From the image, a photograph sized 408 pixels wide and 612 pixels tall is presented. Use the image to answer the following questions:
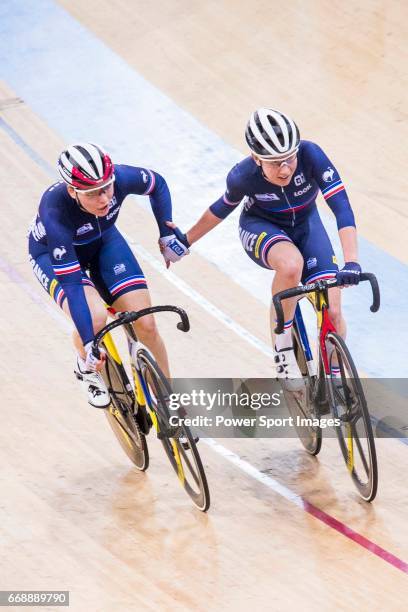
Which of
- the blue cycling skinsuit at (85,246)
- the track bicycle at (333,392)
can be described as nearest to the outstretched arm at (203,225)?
the blue cycling skinsuit at (85,246)

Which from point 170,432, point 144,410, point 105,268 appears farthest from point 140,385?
point 105,268

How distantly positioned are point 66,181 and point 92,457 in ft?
4.91

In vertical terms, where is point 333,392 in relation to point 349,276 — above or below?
below

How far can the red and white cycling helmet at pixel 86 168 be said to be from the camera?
184 inches

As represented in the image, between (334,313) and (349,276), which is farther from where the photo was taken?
(334,313)

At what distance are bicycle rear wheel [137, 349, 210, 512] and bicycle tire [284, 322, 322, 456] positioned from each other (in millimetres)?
617

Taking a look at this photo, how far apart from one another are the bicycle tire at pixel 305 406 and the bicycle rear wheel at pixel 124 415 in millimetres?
758

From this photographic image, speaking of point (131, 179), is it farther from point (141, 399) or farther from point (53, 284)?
point (141, 399)

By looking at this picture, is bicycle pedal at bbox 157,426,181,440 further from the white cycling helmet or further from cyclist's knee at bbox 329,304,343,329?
the white cycling helmet

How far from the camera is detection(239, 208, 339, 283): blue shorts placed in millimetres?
5055

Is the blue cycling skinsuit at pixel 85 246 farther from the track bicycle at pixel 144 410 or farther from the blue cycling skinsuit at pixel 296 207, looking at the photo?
the blue cycling skinsuit at pixel 296 207

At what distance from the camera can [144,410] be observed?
5098mm

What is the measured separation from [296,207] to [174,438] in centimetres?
117

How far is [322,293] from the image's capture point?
4.81m
